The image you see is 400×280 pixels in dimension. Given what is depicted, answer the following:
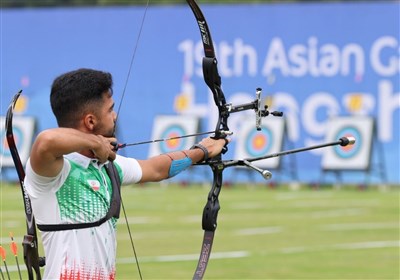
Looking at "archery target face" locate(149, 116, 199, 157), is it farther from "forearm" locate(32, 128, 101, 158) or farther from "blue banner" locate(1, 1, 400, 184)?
"forearm" locate(32, 128, 101, 158)

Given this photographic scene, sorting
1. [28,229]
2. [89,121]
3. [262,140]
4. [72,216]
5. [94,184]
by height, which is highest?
[89,121]

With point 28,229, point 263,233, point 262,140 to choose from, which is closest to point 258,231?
point 263,233

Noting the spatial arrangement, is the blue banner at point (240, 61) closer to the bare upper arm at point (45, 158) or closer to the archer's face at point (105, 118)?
the archer's face at point (105, 118)

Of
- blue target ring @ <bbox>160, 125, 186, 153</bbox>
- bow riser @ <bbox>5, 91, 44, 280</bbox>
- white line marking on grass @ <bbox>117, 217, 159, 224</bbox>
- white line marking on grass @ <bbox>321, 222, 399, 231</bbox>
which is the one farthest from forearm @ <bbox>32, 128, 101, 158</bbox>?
blue target ring @ <bbox>160, 125, 186, 153</bbox>

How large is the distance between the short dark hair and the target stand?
62.8 ft

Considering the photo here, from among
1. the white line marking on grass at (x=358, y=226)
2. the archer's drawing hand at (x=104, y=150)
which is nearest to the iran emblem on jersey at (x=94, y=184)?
the archer's drawing hand at (x=104, y=150)

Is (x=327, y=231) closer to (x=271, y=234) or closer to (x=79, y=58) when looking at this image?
(x=271, y=234)

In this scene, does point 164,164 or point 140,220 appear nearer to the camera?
point 164,164

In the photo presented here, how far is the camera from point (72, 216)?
458cm

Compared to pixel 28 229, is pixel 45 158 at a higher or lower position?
higher

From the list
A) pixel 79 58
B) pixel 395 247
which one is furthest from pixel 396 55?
pixel 395 247

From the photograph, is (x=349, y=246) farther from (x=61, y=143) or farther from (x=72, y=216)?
(x=61, y=143)

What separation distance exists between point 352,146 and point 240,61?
2.99 meters

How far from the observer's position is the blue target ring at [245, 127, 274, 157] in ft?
79.8
